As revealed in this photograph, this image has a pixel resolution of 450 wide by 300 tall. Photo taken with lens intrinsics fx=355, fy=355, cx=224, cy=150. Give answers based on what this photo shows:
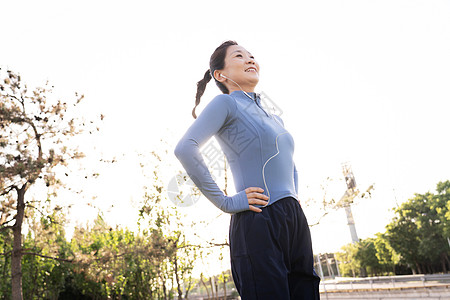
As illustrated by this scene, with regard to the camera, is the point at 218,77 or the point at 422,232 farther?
the point at 422,232

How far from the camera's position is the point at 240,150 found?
4.67ft

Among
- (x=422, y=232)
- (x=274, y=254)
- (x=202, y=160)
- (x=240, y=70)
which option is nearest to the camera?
(x=274, y=254)

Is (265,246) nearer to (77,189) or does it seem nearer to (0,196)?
(77,189)

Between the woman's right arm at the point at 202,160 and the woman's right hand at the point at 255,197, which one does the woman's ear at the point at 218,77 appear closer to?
the woman's right arm at the point at 202,160

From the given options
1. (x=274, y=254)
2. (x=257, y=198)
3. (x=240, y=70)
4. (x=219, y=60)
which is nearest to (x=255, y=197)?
(x=257, y=198)

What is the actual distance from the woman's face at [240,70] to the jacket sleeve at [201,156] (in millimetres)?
259

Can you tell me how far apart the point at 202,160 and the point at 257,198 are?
0.26m

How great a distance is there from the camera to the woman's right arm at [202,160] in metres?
1.29

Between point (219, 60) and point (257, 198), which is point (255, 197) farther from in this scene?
point (219, 60)

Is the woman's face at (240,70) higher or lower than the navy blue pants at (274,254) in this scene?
higher

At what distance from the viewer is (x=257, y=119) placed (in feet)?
4.89

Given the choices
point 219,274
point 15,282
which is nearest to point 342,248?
point 219,274

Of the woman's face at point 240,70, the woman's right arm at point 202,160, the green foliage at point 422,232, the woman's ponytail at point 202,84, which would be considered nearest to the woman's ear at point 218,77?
the woman's face at point 240,70

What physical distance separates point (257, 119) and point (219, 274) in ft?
29.9
